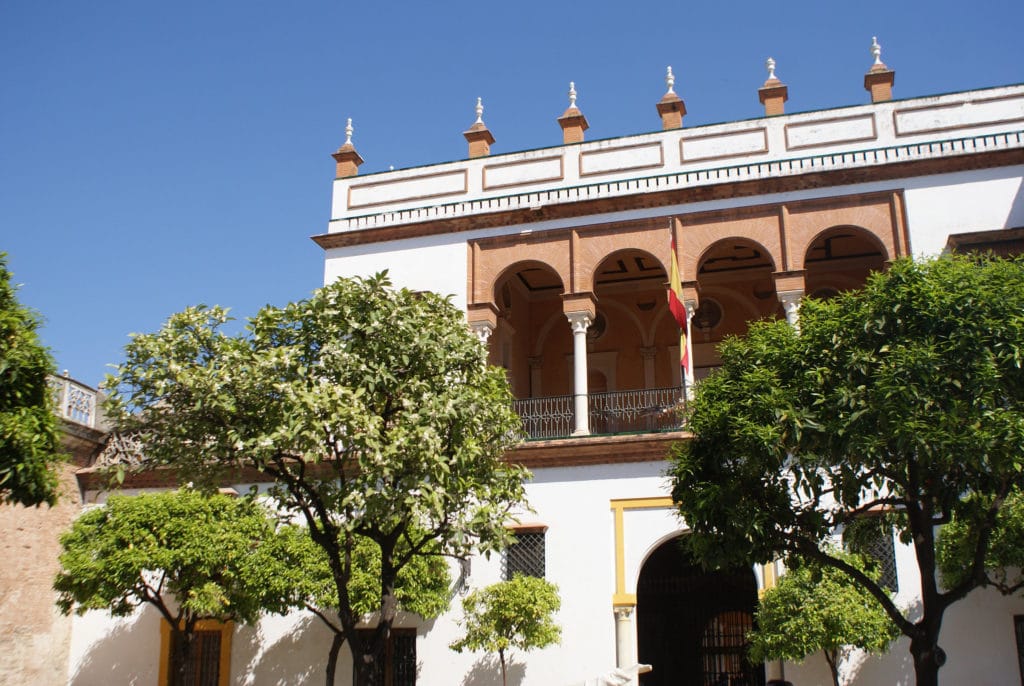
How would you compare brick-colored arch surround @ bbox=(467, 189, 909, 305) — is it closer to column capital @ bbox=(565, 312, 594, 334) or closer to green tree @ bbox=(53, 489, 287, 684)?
column capital @ bbox=(565, 312, 594, 334)

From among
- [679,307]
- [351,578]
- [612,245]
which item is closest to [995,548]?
[679,307]

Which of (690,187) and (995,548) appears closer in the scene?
(995,548)

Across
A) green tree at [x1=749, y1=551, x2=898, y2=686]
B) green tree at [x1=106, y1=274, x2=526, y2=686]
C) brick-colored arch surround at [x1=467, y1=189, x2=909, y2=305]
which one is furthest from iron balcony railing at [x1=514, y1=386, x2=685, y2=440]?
green tree at [x1=106, y1=274, x2=526, y2=686]

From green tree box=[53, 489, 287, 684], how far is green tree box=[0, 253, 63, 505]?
601cm

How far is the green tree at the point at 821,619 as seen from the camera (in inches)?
571

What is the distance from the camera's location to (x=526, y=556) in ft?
57.9

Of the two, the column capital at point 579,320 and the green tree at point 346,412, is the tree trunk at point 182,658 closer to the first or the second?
the green tree at point 346,412

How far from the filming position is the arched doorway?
20047mm

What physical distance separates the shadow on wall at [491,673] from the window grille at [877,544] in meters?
5.54

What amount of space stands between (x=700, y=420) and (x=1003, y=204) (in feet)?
29.5

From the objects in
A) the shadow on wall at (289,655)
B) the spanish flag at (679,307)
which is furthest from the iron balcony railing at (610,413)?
the shadow on wall at (289,655)

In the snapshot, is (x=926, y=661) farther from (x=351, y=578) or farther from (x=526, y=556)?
(x=351, y=578)

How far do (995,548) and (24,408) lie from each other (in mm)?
12294

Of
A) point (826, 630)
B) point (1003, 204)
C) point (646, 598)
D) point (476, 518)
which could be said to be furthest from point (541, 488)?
point (1003, 204)
